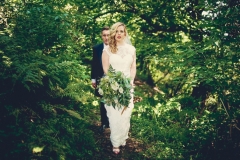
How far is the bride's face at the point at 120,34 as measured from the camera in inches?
169

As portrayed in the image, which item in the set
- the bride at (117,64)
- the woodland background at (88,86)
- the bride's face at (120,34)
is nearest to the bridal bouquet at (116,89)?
the bride at (117,64)

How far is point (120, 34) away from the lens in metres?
4.35

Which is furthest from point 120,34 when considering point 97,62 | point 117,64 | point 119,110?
point 119,110

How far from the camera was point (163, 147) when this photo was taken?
4793mm

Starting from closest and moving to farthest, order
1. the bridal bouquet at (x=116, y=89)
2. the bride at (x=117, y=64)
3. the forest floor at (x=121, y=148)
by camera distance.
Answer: the bridal bouquet at (x=116, y=89) → the forest floor at (x=121, y=148) → the bride at (x=117, y=64)

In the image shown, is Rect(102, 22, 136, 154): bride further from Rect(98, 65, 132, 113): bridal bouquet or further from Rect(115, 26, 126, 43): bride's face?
Rect(98, 65, 132, 113): bridal bouquet

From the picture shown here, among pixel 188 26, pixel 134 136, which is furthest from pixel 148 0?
pixel 134 136

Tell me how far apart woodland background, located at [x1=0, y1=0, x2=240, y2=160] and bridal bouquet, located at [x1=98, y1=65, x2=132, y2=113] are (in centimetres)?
50

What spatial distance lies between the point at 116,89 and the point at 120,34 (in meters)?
1.09

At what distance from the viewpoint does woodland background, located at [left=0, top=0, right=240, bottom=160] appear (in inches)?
124

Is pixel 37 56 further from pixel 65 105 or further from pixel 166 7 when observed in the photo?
pixel 166 7

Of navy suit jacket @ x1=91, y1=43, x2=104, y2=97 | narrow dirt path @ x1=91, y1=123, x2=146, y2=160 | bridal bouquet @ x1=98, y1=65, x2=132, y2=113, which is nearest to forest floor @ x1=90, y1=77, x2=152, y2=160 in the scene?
narrow dirt path @ x1=91, y1=123, x2=146, y2=160

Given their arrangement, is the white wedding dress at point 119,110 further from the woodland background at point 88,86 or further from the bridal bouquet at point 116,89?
the woodland background at point 88,86

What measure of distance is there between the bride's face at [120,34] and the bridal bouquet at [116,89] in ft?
2.24
